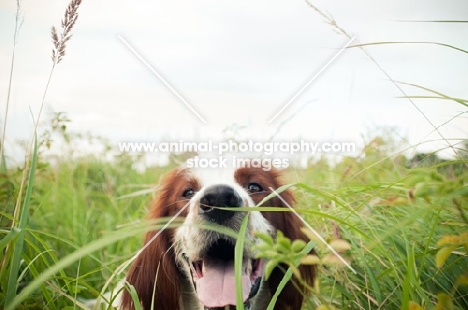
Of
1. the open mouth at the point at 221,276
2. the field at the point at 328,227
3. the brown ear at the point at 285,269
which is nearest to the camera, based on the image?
the field at the point at 328,227

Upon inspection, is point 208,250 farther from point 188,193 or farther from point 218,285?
point 188,193

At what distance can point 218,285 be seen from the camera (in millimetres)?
1762

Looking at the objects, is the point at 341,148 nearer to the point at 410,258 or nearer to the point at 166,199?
the point at 166,199

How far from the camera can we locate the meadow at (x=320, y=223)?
48.8 inches

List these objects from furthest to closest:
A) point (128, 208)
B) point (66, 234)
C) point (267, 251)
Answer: point (128, 208)
point (66, 234)
point (267, 251)

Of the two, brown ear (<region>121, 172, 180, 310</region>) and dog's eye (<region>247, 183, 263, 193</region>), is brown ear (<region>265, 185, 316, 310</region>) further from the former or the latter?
brown ear (<region>121, 172, 180, 310</region>)

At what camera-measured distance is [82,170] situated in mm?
3982

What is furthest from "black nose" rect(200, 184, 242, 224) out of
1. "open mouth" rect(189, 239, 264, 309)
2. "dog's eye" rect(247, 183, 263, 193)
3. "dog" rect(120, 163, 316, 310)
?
"dog's eye" rect(247, 183, 263, 193)

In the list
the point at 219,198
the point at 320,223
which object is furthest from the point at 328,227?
the point at 219,198

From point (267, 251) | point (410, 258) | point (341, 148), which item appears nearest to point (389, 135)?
point (341, 148)

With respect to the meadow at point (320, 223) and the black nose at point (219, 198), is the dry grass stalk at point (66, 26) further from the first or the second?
the black nose at point (219, 198)

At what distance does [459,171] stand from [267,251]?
80.9 inches

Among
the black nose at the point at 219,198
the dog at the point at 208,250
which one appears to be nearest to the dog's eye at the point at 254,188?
the dog at the point at 208,250

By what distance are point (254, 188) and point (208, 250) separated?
403 millimetres
